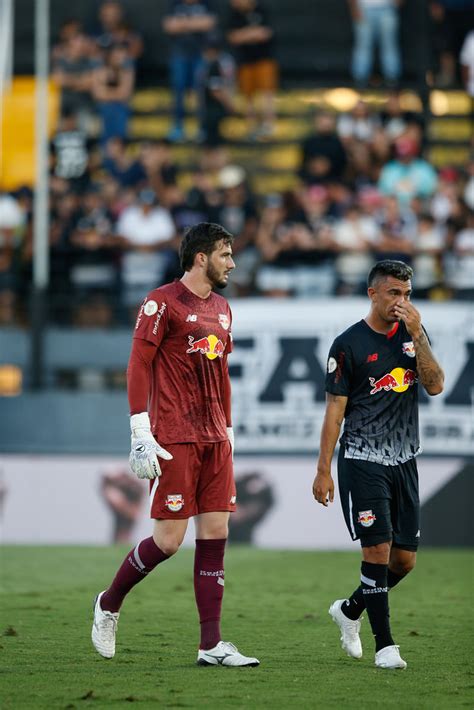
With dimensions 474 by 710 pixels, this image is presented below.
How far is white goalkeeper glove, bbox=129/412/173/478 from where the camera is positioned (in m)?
7.24

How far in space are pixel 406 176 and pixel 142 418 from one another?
11.9 meters

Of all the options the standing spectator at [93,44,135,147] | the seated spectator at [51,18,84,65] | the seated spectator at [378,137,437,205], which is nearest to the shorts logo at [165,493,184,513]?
the seated spectator at [378,137,437,205]

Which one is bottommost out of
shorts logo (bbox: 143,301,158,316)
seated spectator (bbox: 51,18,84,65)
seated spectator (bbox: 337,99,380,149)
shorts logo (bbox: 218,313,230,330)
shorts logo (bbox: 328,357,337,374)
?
shorts logo (bbox: 328,357,337,374)

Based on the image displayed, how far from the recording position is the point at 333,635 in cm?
882

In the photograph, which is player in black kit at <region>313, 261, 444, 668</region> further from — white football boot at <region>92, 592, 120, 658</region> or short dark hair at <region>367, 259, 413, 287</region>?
white football boot at <region>92, 592, 120, 658</region>

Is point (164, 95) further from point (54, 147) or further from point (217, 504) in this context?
point (217, 504)

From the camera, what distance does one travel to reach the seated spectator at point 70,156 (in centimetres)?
1970

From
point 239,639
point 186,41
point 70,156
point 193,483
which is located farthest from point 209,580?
point 186,41

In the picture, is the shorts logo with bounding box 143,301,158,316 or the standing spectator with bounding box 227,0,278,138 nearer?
the shorts logo with bounding box 143,301,158,316

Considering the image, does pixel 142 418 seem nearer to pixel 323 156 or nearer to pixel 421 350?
pixel 421 350

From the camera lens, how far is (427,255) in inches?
667

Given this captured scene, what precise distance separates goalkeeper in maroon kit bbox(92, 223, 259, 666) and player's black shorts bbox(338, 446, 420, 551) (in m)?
0.64

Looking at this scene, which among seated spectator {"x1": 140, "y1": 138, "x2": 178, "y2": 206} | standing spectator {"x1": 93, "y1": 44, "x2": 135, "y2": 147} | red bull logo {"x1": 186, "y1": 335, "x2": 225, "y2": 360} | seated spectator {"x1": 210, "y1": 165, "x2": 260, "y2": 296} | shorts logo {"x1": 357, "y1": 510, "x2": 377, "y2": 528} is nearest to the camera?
shorts logo {"x1": 357, "y1": 510, "x2": 377, "y2": 528}

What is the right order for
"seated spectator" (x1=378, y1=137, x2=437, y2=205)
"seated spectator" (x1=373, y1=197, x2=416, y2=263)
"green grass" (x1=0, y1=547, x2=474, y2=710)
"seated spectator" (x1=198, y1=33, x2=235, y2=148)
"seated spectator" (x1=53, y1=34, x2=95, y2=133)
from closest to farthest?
1. "green grass" (x1=0, y1=547, x2=474, y2=710)
2. "seated spectator" (x1=373, y1=197, x2=416, y2=263)
3. "seated spectator" (x1=378, y1=137, x2=437, y2=205)
4. "seated spectator" (x1=198, y1=33, x2=235, y2=148)
5. "seated spectator" (x1=53, y1=34, x2=95, y2=133)
